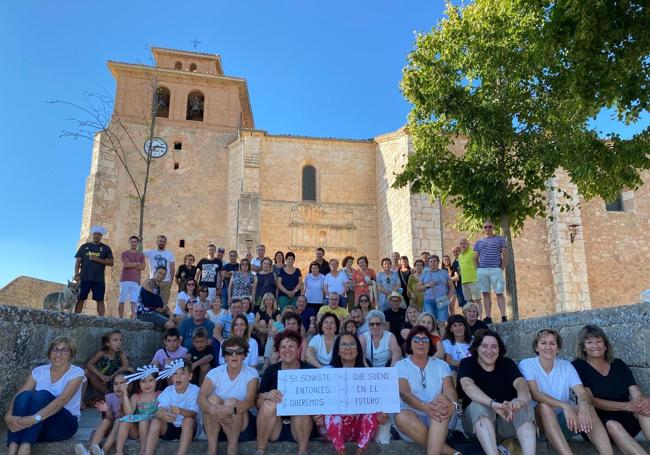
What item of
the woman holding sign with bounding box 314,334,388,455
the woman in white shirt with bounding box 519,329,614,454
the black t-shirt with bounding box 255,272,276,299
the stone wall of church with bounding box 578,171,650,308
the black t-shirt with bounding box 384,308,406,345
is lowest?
the woman holding sign with bounding box 314,334,388,455

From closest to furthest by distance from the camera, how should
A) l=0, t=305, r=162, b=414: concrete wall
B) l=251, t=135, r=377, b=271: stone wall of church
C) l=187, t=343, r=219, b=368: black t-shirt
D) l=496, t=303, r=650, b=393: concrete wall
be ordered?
1. l=496, t=303, r=650, b=393: concrete wall
2. l=0, t=305, r=162, b=414: concrete wall
3. l=187, t=343, r=219, b=368: black t-shirt
4. l=251, t=135, r=377, b=271: stone wall of church

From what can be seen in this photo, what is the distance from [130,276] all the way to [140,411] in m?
4.78

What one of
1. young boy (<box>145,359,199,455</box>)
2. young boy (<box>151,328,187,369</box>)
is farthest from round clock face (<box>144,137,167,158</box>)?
young boy (<box>145,359,199,455</box>)

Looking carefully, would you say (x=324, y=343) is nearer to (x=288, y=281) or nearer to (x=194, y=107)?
(x=288, y=281)

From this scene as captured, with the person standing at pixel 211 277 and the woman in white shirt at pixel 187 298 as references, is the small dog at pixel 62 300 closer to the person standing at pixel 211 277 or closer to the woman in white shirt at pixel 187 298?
the woman in white shirt at pixel 187 298

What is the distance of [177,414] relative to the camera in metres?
4.44

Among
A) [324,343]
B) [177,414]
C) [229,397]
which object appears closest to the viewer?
[177,414]

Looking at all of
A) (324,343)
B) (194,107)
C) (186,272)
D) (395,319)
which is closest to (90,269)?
(186,272)

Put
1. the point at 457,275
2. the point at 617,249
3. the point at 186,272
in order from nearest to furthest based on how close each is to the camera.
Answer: the point at 457,275
the point at 186,272
the point at 617,249

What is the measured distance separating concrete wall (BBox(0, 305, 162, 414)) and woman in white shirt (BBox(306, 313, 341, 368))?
2874 millimetres

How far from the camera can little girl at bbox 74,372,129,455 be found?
417cm

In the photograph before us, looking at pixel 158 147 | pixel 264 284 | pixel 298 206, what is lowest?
pixel 264 284

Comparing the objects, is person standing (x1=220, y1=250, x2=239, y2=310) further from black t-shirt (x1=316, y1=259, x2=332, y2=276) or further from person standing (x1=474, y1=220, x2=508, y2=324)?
person standing (x1=474, y1=220, x2=508, y2=324)

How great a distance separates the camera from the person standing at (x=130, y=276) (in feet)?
28.8
